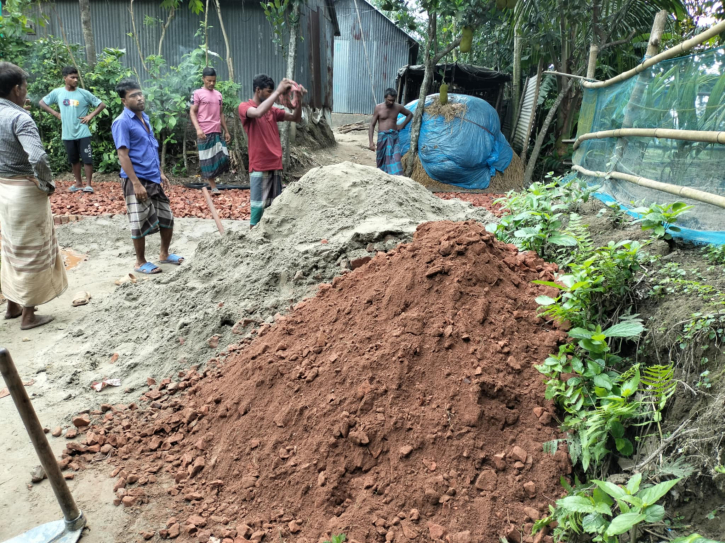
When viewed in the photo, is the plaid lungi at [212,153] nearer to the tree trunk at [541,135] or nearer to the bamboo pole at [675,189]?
the bamboo pole at [675,189]

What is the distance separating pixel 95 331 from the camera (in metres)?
3.77

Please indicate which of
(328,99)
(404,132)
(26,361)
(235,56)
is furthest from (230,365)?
(328,99)

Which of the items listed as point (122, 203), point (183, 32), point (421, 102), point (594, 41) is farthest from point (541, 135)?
point (183, 32)

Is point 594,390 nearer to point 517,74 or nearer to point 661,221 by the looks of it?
point 661,221

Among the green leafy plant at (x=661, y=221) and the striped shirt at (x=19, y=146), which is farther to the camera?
the striped shirt at (x=19, y=146)

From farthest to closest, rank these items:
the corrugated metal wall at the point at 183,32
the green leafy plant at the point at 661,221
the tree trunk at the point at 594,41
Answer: the corrugated metal wall at the point at 183,32 < the tree trunk at the point at 594,41 < the green leafy plant at the point at 661,221

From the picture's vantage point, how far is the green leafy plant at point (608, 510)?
1.36 meters

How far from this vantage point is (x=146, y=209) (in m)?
4.78

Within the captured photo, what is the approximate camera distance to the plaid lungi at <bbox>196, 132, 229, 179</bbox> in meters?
6.98

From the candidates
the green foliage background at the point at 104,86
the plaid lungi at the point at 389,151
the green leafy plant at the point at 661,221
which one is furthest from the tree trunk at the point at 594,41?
the green foliage background at the point at 104,86

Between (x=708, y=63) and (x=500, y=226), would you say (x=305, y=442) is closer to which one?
(x=500, y=226)

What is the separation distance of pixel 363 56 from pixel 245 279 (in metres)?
18.7

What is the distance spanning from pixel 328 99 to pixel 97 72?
6.90 meters

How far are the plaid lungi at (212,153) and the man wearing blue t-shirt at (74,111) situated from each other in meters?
1.83
